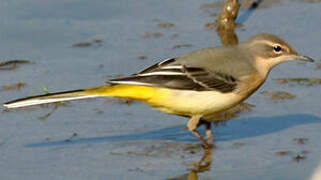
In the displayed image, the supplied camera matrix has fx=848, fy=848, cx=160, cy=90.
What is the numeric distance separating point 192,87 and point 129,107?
127cm

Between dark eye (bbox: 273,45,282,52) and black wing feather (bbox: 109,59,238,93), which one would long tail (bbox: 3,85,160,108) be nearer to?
black wing feather (bbox: 109,59,238,93)

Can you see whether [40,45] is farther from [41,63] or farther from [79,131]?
[79,131]

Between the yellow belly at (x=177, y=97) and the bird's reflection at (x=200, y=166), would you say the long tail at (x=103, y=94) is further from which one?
the bird's reflection at (x=200, y=166)

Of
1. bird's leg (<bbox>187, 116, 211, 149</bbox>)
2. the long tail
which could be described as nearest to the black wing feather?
the long tail

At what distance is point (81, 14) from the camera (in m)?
12.7

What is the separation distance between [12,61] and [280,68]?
11.5 feet

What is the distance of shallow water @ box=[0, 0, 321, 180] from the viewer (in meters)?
8.44

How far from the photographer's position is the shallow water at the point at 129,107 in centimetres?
844

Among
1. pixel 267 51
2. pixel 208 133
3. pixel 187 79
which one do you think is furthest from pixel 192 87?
pixel 267 51

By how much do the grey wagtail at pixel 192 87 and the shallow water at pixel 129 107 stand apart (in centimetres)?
46

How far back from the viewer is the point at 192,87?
29.3 ft

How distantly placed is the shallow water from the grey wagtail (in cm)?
46

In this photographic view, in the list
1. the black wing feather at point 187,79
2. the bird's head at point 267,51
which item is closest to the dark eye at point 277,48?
the bird's head at point 267,51

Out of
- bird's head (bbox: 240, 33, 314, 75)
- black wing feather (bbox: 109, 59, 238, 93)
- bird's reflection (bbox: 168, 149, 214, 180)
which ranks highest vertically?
bird's head (bbox: 240, 33, 314, 75)
